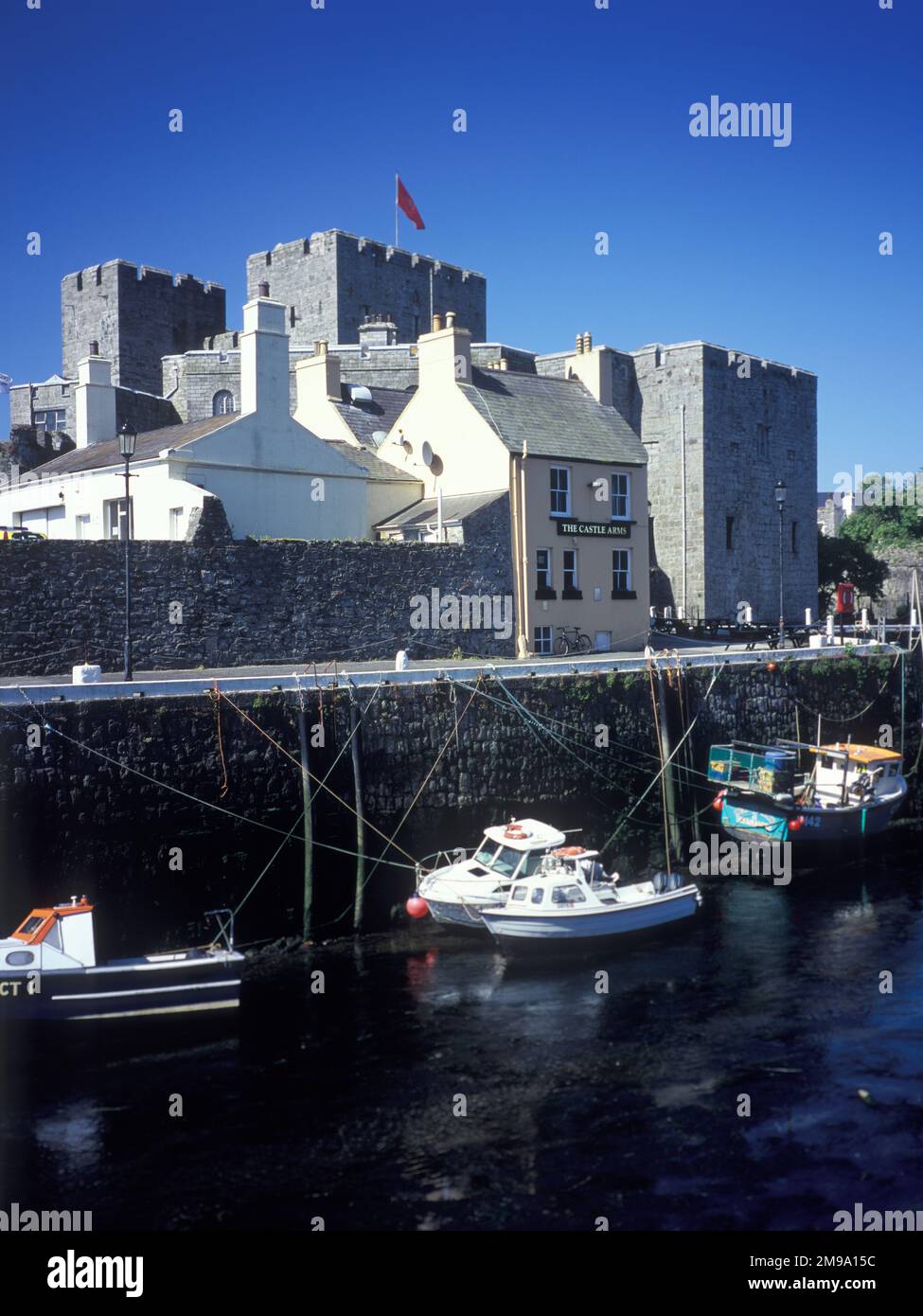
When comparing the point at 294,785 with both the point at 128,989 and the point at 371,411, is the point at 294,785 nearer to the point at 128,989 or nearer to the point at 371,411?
the point at 128,989

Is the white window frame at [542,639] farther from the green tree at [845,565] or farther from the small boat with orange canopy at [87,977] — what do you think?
the green tree at [845,565]

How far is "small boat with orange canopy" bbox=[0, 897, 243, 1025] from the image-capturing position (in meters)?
14.6

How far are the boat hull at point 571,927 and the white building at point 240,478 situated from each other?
12.3 m

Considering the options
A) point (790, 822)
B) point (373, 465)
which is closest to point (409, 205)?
point (373, 465)

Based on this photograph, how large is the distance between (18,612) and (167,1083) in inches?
438

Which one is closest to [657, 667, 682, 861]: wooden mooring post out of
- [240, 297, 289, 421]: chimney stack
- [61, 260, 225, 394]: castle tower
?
[240, 297, 289, 421]: chimney stack

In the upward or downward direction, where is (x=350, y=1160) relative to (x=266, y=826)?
downward

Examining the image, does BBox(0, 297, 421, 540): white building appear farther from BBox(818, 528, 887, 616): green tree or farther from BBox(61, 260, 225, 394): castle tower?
BBox(818, 528, 887, 616): green tree

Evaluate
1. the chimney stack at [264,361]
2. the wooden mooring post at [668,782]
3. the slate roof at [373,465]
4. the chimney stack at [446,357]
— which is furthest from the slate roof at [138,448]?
the wooden mooring post at [668,782]

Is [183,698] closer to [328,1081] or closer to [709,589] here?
[328,1081]

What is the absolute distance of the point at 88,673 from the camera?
709 inches

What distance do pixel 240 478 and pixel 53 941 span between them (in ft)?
49.4

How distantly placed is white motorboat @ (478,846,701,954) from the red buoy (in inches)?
41.2
